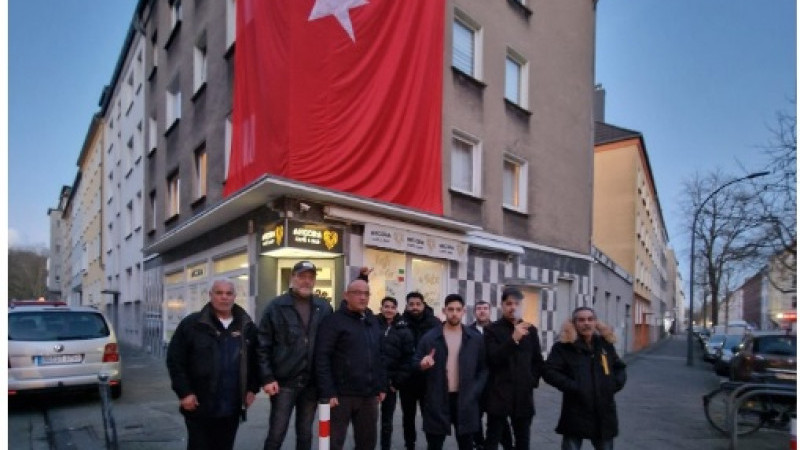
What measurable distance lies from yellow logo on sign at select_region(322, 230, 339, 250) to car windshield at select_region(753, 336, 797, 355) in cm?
875

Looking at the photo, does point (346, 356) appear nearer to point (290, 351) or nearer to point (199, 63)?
point (290, 351)

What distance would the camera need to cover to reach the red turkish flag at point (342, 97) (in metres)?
10.9

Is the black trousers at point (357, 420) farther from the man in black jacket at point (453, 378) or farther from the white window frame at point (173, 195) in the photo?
the white window frame at point (173, 195)

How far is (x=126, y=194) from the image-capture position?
A: 26109 mm

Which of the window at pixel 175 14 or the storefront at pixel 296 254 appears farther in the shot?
the window at pixel 175 14

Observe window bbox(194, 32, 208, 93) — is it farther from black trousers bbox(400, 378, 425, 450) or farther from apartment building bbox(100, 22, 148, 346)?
black trousers bbox(400, 378, 425, 450)

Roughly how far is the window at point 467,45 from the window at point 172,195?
8870mm

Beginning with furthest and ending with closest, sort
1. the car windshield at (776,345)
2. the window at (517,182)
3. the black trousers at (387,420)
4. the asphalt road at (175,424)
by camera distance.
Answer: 1. the window at (517,182)
2. the car windshield at (776,345)
3. the asphalt road at (175,424)
4. the black trousers at (387,420)

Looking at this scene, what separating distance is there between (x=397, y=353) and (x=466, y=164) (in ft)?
29.2

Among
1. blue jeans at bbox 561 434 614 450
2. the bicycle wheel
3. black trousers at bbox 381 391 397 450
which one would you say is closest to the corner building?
black trousers at bbox 381 391 397 450

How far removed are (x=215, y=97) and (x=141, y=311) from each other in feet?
38.2

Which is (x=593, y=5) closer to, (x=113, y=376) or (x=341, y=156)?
(x=341, y=156)

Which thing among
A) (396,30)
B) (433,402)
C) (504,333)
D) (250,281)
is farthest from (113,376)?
(396,30)

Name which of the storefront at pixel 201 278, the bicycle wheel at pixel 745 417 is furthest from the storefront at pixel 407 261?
the bicycle wheel at pixel 745 417
